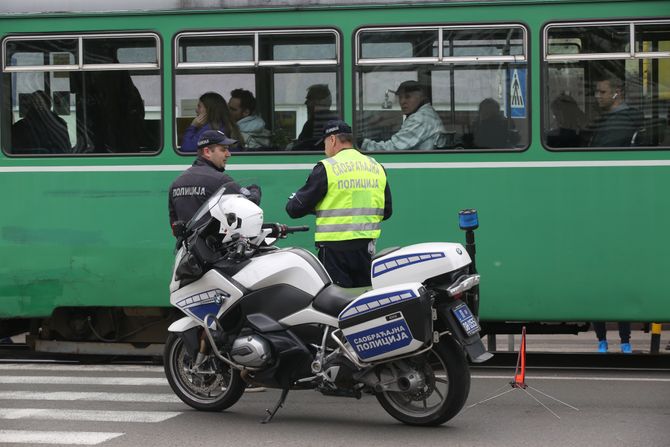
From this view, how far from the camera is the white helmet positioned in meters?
7.86

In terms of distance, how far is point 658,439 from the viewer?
24.1ft

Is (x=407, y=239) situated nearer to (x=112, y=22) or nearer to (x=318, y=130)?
(x=318, y=130)

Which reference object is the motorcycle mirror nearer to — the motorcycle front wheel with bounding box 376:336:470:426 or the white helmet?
the white helmet

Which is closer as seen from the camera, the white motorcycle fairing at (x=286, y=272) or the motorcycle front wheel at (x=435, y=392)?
the motorcycle front wheel at (x=435, y=392)

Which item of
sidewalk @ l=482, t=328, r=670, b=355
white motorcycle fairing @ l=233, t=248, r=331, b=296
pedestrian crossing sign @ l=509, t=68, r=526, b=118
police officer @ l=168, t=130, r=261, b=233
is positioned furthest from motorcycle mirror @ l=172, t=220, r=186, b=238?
sidewalk @ l=482, t=328, r=670, b=355

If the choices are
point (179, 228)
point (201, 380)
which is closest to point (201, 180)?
point (179, 228)

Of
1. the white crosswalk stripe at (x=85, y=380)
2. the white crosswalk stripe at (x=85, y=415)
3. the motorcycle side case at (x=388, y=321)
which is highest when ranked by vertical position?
the motorcycle side case at (x=388, y=321)

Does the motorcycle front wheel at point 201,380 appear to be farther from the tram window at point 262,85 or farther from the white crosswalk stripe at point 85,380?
the tram window at point 262,85

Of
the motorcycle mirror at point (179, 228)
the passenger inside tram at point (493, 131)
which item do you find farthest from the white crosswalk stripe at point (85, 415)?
the passenger inside tram at point (493, 131)

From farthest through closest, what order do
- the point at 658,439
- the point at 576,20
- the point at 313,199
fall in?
the point at 576,20 → the point at 313,199 → the point at 658,439

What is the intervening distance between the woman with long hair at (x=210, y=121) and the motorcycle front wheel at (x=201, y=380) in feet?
8.48

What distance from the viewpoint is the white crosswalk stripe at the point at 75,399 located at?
7.65 meters

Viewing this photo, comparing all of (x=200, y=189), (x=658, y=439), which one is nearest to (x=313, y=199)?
(x=200, y=189)

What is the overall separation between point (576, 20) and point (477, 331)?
11.9 feet
